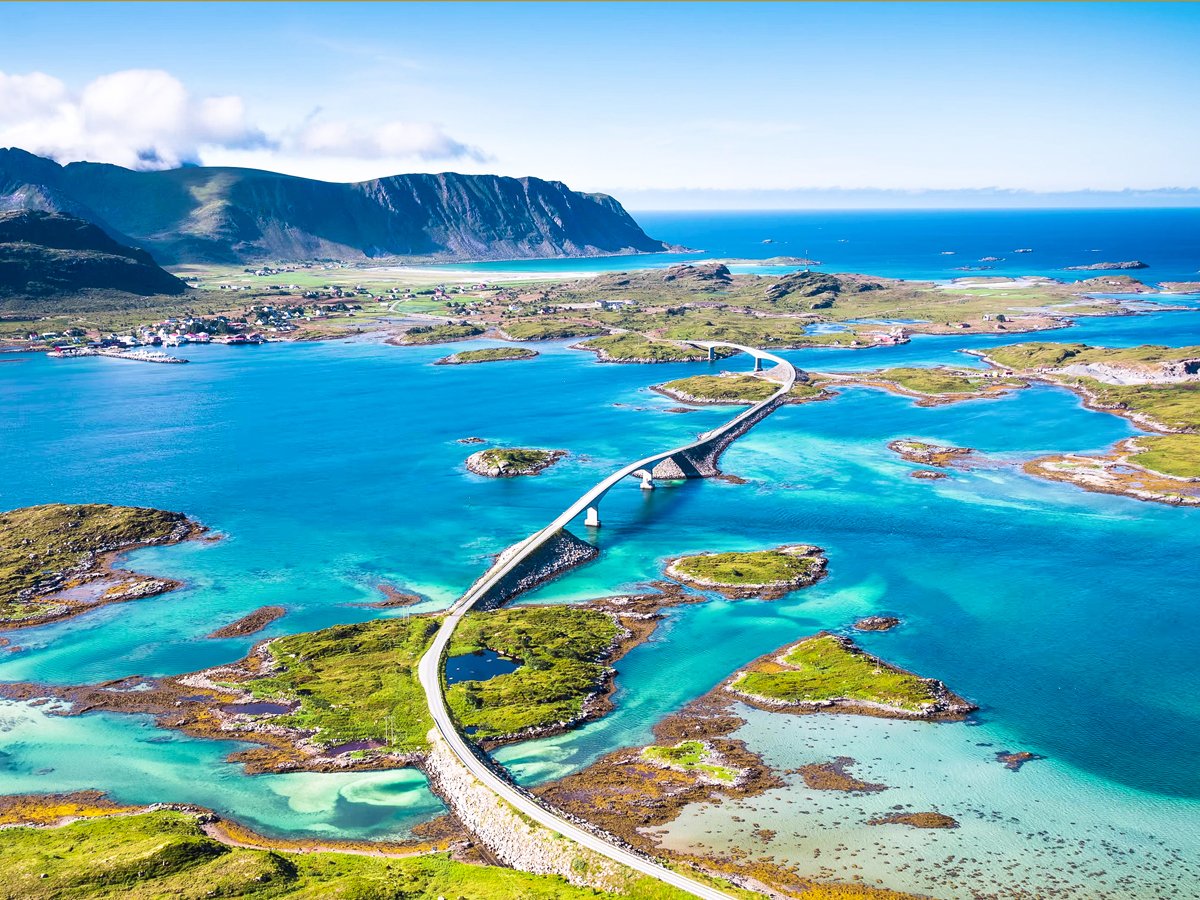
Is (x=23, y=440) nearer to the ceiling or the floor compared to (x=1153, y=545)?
nearer to the ceiling

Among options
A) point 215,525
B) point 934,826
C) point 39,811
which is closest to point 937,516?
point 934,826

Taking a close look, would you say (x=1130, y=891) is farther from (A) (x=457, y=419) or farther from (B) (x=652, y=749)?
(A) (x=457, y=419)

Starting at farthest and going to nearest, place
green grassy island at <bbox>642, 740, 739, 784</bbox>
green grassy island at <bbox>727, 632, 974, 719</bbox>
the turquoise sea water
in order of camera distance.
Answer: green grassy island at <bbox>727, 632, 974, 719</bbox>
green grassy island at <bbox>642, 740, 739, 784</bbox>
the turquoise sea water

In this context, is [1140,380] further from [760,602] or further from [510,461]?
[760,602]

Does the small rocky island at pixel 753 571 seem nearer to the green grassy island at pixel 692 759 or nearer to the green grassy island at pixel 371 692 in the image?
the green grassy island at pixel 371 692

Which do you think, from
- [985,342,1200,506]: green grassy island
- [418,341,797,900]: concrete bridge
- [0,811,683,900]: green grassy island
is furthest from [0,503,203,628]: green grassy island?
[985,342,1200,506]: green grassy island

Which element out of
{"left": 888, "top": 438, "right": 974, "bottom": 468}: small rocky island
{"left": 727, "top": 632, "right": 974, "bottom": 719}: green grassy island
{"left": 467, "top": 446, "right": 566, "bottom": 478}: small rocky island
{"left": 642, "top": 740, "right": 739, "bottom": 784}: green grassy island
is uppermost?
{"left": 467, "top": 446, "right": 566, "bottom": 478}: small rocky island

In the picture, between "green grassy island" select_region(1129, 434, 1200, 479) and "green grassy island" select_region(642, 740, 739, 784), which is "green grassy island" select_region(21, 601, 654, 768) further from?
"green grassy island" select_region(1129, 434, 1200, 479)

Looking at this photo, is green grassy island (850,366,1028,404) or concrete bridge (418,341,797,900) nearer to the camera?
concrete bridge (418,341,797,900)
